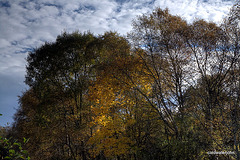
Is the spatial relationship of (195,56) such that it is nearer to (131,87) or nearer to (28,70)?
(131,87)

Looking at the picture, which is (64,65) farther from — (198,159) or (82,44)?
(198,159)

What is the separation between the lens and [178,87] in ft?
42.7

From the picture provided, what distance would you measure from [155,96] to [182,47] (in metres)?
4.02

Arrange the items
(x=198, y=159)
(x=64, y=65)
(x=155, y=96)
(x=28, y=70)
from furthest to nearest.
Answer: (x=28, y=70)
(x=64, y=65)
(x=155, y=96)
(x=198, y=159)

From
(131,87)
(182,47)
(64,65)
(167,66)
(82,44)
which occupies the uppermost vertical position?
(82,44)

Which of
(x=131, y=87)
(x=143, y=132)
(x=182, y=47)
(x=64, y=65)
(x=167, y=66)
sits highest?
(x=64, y=65)

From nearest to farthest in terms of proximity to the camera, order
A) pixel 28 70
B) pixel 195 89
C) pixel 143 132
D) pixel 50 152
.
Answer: pixel 195 89 → pixel 143 132 → pixel 50 152 → pixel 28 70

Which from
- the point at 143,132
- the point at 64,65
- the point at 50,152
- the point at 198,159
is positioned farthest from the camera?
the point at 64,65

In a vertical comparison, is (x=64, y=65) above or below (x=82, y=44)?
below

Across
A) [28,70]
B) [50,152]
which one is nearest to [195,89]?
[50,152]

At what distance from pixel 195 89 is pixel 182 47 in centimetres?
313

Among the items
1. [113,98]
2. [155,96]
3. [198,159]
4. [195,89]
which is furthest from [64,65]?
[198,159]

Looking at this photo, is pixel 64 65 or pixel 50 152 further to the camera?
pixel 64 65

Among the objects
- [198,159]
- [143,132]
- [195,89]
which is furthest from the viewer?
[143,132]
